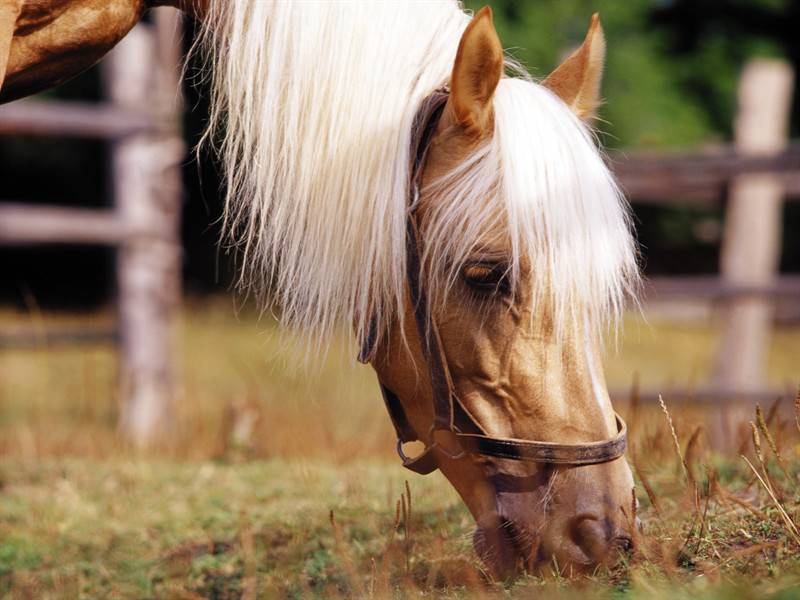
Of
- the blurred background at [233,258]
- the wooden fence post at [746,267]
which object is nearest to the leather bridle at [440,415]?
the blurred background at [233,258]

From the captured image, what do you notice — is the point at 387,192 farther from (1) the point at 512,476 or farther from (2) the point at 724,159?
(2) the point at 724,159

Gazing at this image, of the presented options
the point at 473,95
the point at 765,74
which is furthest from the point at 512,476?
the point at 765,74

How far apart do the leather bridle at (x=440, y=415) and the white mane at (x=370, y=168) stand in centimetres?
3

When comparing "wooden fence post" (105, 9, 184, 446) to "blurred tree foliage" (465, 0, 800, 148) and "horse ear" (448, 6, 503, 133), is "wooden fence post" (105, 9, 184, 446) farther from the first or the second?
"blurred tree foliage" (465, 0, 800, 148)

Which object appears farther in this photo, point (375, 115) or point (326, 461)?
point (326, 461)

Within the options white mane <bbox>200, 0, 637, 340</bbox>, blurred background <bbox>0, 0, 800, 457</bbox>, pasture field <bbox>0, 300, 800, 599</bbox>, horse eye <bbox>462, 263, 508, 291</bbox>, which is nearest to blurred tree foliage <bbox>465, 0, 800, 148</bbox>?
blurred background <bbox>0, 0, 800, 457</bbox>

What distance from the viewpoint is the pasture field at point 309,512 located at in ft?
6.09

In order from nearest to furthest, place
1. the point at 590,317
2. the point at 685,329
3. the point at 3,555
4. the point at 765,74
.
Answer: the point at 590,317 → the point at 3,555 → the point at 765,74 → the point at 685,329

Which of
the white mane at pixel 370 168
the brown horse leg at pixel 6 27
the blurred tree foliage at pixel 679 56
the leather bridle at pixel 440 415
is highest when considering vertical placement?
the blurred tree foliage at pixel 679 56

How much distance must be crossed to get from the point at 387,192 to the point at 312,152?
257 mm

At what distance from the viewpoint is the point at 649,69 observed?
11266 millimetres

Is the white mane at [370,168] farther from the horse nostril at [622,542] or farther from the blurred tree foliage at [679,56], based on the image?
the blurred tree foliage at [679,56]

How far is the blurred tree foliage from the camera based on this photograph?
10.6m

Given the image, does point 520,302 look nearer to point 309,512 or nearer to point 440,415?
point 440,415
